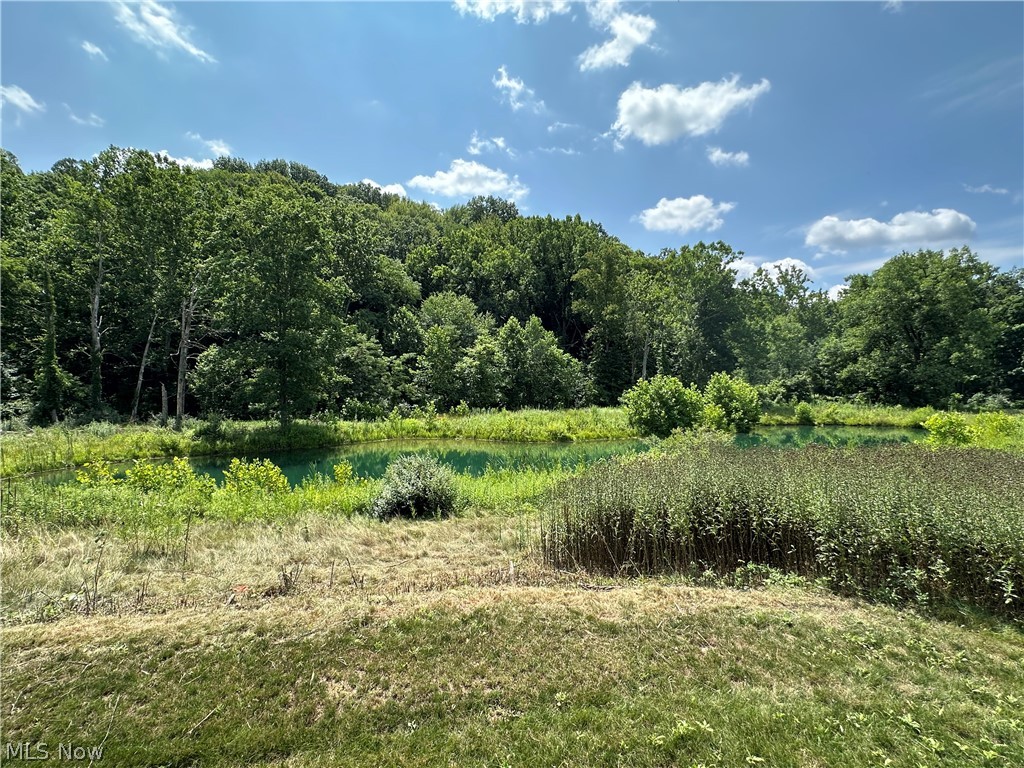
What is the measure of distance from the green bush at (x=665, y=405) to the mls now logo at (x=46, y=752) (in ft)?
76.8

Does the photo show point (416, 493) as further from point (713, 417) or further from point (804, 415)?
point (804, 415)

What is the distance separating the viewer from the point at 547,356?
37719mm

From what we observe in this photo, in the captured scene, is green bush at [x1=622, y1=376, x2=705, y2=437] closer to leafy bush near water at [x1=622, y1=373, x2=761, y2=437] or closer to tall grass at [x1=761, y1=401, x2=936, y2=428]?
leafy bush near water at [x1=622, y1=373, x2=761, y2=437]

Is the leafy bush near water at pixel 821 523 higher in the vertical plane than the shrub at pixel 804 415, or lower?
higher

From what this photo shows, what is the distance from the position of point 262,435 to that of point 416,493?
53.6ft

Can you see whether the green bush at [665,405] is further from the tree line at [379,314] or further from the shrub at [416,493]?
the shrub at [416,493]

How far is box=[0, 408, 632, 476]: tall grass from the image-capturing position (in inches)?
640

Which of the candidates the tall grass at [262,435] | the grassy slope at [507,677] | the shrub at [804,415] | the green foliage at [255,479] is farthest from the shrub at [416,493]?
the shrub at [804,415]

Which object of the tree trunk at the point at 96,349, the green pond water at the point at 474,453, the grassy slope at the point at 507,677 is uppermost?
the tree trunk at the point at 96,349

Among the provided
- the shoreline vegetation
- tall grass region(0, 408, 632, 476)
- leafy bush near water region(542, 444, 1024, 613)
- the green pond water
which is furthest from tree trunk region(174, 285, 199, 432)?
leafy bush near water region(542, 444, 1024, 613)

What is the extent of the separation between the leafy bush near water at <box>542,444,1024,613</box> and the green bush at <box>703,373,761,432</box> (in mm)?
19029

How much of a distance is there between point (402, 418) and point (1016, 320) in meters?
51.8

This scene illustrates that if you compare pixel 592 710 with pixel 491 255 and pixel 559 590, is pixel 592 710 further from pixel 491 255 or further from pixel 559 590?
pixel 491 255

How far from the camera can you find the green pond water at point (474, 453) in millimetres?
17141
